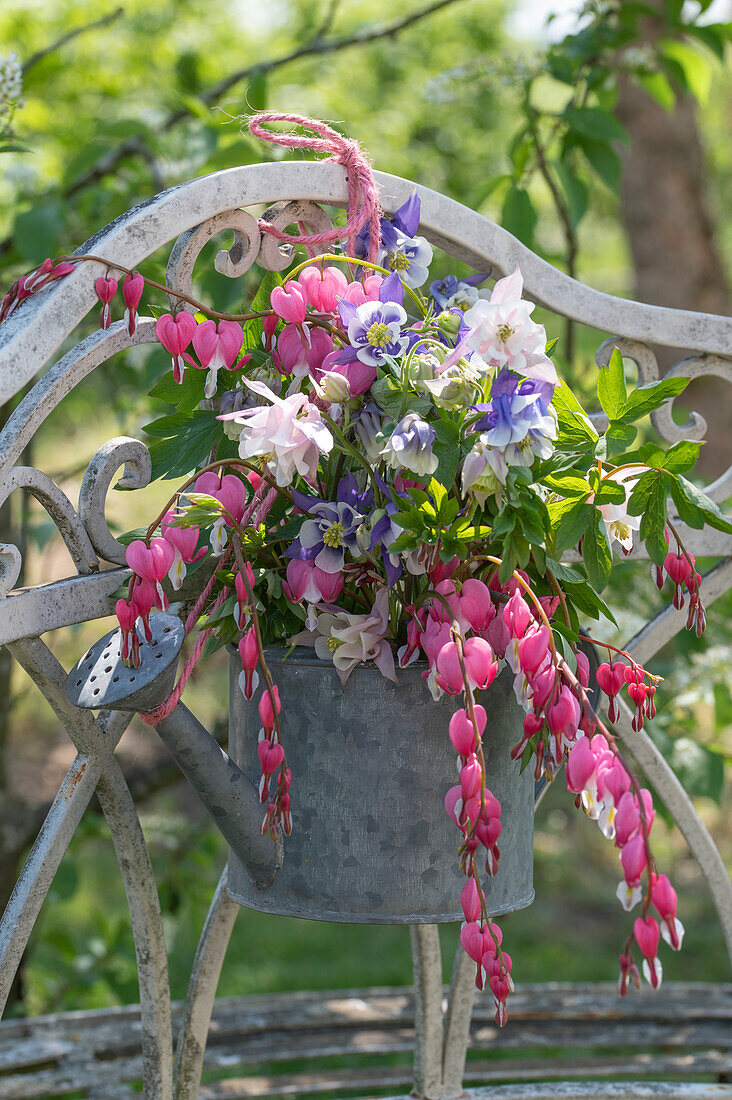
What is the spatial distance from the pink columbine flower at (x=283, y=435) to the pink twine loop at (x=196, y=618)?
80 mm

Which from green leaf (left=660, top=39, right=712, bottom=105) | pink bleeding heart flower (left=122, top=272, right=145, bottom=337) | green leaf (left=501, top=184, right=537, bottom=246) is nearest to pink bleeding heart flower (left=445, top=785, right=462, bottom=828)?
pink bleeding heart flower (left=122, top=272, right=145, bottom=337)

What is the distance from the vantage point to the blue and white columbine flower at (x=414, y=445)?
76 cm

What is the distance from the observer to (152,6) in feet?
19.3

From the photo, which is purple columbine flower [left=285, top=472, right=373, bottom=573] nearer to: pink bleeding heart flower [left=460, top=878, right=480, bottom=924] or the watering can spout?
the watering can spout

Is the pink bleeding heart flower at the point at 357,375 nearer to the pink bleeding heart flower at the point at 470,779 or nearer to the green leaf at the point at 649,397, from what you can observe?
the green leaf at the point at 649,397

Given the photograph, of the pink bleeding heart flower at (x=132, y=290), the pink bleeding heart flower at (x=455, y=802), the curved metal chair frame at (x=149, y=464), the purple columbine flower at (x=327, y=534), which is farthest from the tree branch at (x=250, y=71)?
the pink bleeding heart flower at (x=455, y=802)

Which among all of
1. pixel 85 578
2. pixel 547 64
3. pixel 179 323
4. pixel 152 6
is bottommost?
pixel 85 578

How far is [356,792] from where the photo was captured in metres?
0.89

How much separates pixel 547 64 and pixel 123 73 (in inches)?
170

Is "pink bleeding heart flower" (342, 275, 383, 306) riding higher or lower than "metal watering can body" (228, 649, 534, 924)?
higher

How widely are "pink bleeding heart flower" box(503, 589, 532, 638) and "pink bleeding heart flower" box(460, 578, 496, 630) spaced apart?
4 cm

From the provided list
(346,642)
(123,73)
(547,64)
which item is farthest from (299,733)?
(123,73)

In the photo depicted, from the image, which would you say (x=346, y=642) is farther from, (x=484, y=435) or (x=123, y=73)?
(x=123, y=73)

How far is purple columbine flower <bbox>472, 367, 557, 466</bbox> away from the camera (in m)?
0.76
